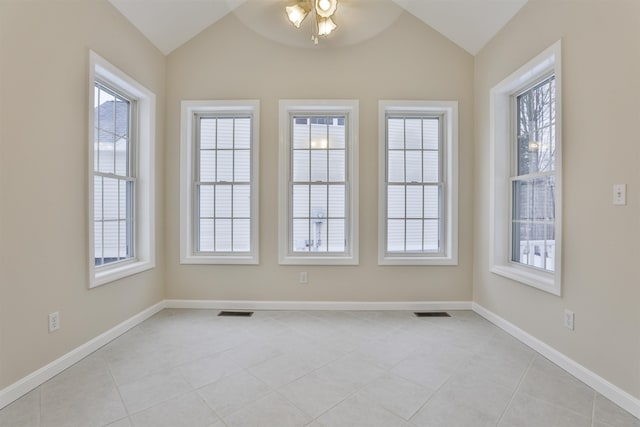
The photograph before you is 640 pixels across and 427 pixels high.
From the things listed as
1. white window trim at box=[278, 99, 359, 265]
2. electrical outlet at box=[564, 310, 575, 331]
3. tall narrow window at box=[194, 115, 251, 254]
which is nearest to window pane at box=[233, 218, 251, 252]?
tall narrow window at box=[194, 115, 251, 254]

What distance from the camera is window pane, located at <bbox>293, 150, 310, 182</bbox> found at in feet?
11.1

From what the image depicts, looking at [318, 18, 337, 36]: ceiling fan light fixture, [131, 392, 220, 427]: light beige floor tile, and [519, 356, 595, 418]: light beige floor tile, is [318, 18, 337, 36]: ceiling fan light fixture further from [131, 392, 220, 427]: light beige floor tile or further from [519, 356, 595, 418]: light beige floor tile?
[519, 356, 595, 418]: light beige floor tile

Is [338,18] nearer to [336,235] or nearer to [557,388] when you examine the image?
→ [336,235]

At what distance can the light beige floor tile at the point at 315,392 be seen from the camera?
162 cm

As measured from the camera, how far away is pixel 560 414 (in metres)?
1.58

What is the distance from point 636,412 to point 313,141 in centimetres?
315

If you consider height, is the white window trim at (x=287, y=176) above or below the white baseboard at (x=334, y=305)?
above

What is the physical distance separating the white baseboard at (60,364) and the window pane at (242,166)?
66.9 inches

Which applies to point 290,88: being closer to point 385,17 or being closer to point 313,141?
point 313,141

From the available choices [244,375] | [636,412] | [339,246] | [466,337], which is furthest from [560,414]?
[339,246]

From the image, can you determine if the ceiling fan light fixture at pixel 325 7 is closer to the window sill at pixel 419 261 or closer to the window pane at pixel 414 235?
the window pane at pixel 414 235

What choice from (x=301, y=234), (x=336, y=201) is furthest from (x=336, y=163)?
(x=301, y=234)

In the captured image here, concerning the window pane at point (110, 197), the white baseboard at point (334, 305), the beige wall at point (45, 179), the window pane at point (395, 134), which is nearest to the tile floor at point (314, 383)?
the beige wall at point (45, 179)

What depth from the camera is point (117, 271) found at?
2564 millimetres
